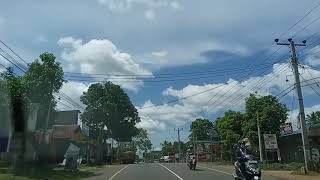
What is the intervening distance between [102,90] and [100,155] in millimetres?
10648

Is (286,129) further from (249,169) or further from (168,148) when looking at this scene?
(168,148)

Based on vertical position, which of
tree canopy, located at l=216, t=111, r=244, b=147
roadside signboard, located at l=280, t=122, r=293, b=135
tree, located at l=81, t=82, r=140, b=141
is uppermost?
tree, located at l=81, t=82, r=140, b=141

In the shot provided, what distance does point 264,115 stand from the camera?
60031 millimetres

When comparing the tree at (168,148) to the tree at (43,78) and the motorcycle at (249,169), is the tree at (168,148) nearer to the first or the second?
the tree at (43,78)

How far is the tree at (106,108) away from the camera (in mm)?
82625

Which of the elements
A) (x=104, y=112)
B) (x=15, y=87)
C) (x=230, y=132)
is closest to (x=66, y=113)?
(x=104, y=112)

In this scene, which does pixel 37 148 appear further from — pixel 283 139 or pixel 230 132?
pixel 230 132

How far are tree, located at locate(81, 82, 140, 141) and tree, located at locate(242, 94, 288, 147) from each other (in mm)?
26679

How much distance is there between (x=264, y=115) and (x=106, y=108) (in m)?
30.5

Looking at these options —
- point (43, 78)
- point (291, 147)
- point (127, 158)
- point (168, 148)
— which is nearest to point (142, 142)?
point (168, 148)

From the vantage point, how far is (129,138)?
89.2m

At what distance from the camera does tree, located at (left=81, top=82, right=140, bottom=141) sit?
82.6m

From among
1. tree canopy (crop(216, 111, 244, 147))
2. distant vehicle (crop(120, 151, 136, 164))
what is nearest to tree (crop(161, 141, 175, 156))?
distant vehicle (crop(120, 151, 136, 164))

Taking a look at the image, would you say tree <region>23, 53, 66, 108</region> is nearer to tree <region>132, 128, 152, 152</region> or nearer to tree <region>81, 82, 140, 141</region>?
tree <region>81, 82, 140, 141</region>
